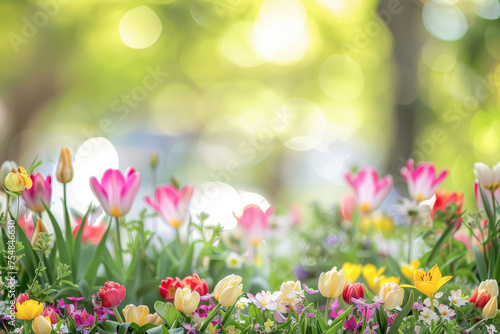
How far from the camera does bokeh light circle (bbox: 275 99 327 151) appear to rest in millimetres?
5602

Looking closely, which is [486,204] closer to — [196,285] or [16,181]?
[196,285]

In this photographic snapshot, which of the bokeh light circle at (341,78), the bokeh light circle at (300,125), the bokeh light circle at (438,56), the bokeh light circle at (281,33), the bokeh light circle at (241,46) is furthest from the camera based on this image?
the bokeh light circle at (300,125)

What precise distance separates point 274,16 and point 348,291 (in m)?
4.36

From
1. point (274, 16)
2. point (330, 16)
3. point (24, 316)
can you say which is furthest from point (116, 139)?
point (24, 316)

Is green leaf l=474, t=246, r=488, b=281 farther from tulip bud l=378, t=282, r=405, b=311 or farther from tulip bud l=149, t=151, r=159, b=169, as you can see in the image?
tulip bud l=149, t=151, r=159, b=169

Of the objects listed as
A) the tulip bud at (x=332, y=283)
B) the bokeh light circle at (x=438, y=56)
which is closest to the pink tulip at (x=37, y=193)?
the tulip bud at (x=332, y=283)

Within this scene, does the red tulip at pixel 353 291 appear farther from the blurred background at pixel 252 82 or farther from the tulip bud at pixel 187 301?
the blurred background at pixel 252 82

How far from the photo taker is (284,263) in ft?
3.59

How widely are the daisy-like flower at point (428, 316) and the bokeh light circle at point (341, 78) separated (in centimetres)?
466

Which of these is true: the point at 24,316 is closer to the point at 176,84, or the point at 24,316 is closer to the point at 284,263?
the point at 284,263

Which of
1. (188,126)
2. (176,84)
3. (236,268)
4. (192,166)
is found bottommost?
(192,166)

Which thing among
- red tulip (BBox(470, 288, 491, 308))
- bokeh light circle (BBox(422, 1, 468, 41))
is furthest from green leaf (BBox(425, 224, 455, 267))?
bokeh light circle (BBox(422, 1, 468, 41))

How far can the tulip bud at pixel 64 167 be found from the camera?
693mm

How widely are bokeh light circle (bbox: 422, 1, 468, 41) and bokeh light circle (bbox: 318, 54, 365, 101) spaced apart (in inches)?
50.1
